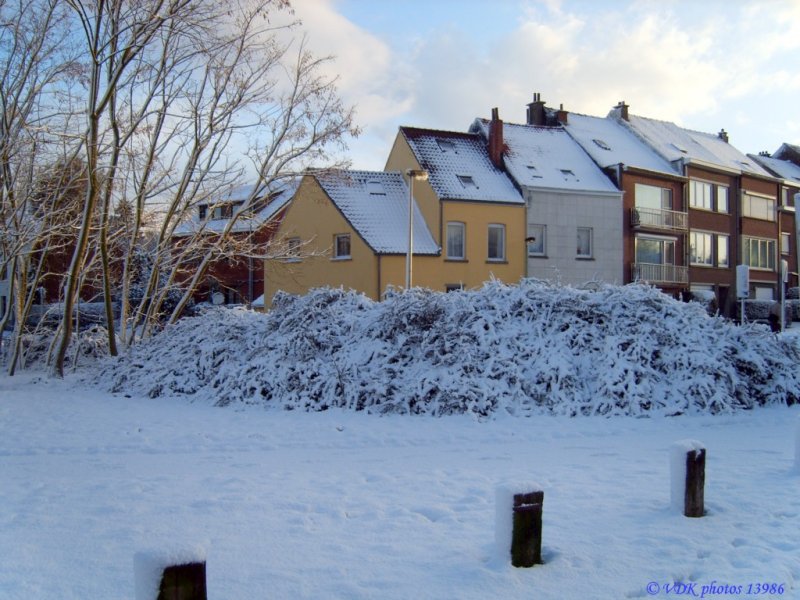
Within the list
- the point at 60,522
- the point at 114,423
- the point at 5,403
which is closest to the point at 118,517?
the point at 60,522

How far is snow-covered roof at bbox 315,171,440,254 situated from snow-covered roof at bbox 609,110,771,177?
48.5 feet

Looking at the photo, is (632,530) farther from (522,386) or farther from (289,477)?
(522,386)

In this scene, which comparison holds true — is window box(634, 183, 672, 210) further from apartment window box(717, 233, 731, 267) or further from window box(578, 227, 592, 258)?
apartment window box(717, 233, 731, 267)

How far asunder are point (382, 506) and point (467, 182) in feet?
87.0

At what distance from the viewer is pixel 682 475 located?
17.9ft

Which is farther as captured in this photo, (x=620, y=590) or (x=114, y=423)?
(x=114, y=423)

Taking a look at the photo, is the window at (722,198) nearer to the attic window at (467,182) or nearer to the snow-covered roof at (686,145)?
the snow-covered roof at (686,145)

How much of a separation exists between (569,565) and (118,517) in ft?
11.0

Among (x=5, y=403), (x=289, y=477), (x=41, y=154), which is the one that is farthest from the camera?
(x=41, y=154)

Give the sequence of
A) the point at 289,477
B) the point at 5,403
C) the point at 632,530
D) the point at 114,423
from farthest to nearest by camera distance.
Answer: the point at 5,403, the point at 114,423, the point at 289,477, the point at 632,530

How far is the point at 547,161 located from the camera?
111 feet

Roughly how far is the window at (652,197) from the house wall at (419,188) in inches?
431

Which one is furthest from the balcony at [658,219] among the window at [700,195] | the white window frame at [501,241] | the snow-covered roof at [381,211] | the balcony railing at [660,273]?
the snow-covered roof at [381,211]

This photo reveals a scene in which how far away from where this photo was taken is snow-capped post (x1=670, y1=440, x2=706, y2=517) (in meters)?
5.40
